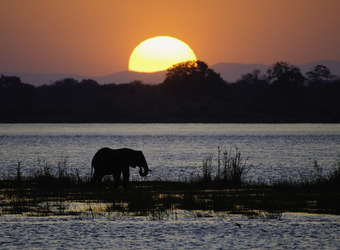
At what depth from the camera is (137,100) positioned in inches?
6122

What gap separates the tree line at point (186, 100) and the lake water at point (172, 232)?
128 meters

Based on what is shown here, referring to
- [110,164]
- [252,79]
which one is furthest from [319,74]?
[110,164]

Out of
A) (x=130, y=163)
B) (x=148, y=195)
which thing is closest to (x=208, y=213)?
(x=148, y=195)

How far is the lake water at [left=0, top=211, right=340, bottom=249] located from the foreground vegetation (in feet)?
→ 2.55

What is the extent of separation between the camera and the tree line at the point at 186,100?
147 m

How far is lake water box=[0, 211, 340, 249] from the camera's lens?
14992mm

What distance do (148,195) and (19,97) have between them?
450 feet

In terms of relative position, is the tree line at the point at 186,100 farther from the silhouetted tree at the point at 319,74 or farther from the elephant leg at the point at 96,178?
the elephant leg at the point at 96,178

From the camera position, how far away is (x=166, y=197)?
21.2 meters

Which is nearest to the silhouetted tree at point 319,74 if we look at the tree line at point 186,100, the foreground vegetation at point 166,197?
the tree line at point 186,100

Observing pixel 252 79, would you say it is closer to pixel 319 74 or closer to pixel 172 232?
pixel 319 74

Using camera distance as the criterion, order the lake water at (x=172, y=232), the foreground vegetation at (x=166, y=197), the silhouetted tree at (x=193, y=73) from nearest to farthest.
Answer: the lake water at (x=172, y=232) → the foreground vegetation at (x=166, y=197) → the silhouetted tree at (x=193, y=73)

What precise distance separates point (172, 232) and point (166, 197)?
4.87 meters

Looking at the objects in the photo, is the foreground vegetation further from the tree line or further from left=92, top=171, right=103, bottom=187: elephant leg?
the tree line
